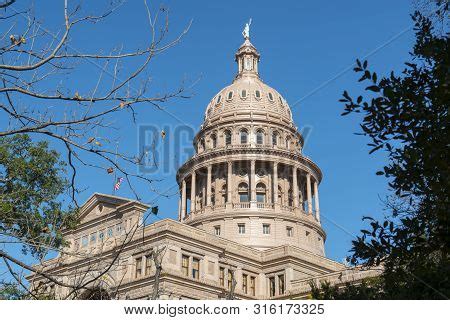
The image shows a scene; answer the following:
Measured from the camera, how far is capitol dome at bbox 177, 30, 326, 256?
7412 centimetres

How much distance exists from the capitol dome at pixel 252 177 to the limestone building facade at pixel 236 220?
0.14 metres

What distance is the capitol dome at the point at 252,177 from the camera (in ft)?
243

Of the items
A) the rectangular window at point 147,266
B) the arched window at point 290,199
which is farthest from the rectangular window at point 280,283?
the arched window at point 290,199

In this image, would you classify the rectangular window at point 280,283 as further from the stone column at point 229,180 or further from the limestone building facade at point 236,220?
the stone column at point 229,180

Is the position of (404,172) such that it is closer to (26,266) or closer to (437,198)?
(437,198)

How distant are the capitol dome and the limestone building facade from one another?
0.14 m

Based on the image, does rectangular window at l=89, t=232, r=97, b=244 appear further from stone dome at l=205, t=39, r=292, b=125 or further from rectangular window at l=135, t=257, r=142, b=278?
stone dome at l=205, t=39, r=292, b=125

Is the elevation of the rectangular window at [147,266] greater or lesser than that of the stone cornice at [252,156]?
lesser

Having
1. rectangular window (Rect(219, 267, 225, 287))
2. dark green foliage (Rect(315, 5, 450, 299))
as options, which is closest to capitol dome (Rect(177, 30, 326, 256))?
rectangular window (Rect(219, 267, 225, 287))

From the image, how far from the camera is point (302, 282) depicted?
56.2 metres

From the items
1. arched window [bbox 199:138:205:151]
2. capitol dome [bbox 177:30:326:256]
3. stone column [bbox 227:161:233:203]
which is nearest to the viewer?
capitol dome [bbox 177:30:326:256]

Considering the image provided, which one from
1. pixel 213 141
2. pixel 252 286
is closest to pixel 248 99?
pixel 213 141

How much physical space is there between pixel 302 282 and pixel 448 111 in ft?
155

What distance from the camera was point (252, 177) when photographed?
7819 cm
